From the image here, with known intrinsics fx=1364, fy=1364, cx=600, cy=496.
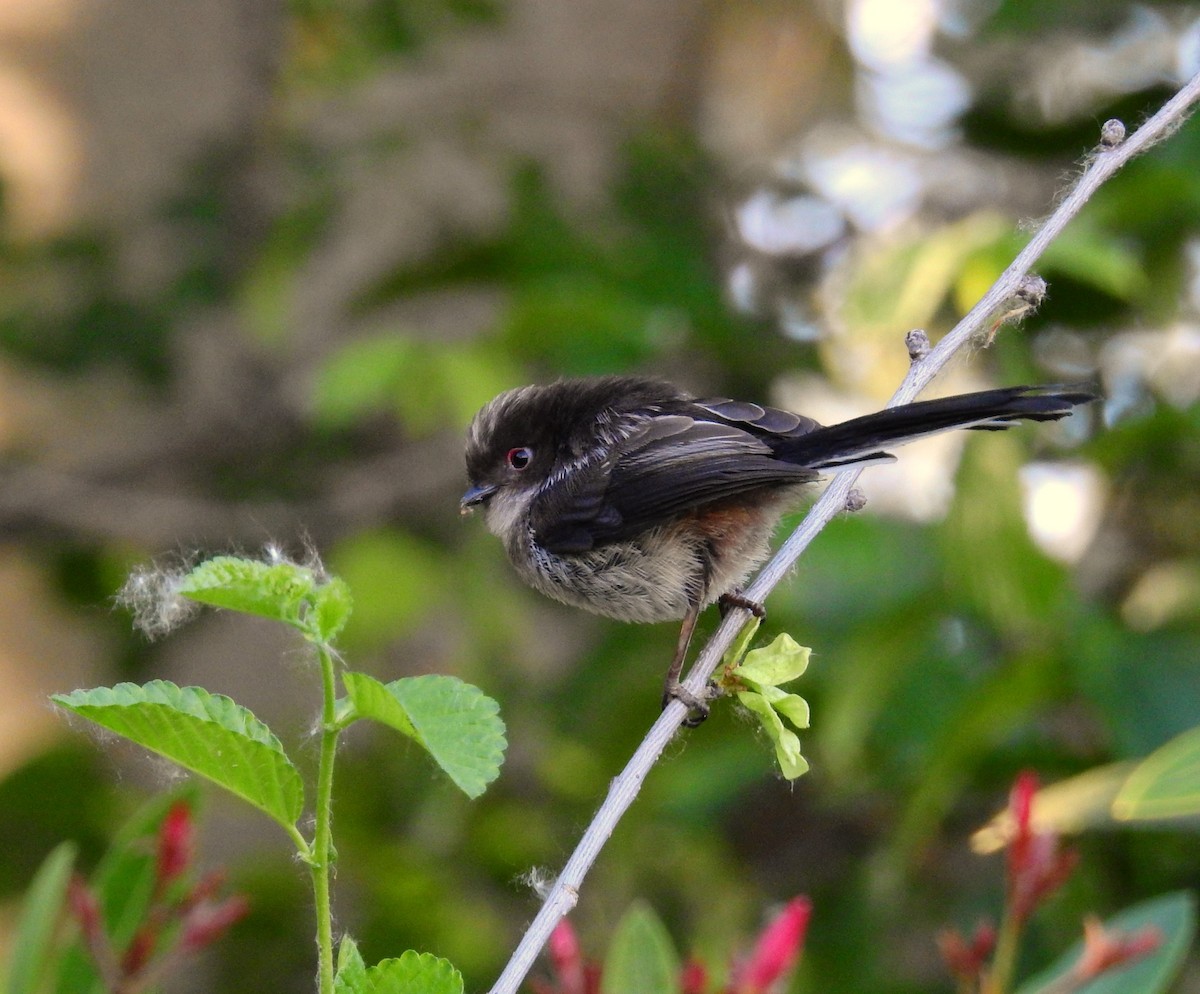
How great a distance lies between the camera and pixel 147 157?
7.73 metres

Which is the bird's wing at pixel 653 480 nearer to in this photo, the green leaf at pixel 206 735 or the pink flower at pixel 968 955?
the pink flower at pixel 968 955

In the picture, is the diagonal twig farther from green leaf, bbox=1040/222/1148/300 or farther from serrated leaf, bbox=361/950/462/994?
green leaf, bbox=1040/222/1148/300

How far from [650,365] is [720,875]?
1866mm

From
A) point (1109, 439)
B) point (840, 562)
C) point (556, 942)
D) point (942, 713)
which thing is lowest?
point (556, 942)

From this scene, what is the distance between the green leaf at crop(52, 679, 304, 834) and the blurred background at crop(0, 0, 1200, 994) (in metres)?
0.21

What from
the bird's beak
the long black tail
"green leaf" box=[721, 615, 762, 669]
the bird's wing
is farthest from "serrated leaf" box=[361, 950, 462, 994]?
the bird's beak

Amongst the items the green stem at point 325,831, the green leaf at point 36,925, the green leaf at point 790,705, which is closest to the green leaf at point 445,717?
the green stem at point 325,831

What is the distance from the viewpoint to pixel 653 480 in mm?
2941

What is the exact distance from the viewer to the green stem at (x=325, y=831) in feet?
4.47

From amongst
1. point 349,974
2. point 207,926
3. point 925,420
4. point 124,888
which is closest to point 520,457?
point 925,420

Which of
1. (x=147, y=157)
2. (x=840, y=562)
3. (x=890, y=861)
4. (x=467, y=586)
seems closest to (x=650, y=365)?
(x=467, y=586)

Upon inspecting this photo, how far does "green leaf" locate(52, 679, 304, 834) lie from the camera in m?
1.39

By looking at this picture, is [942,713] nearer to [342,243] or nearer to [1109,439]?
[1109,439]

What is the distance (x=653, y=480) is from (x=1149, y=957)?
1.33 m
